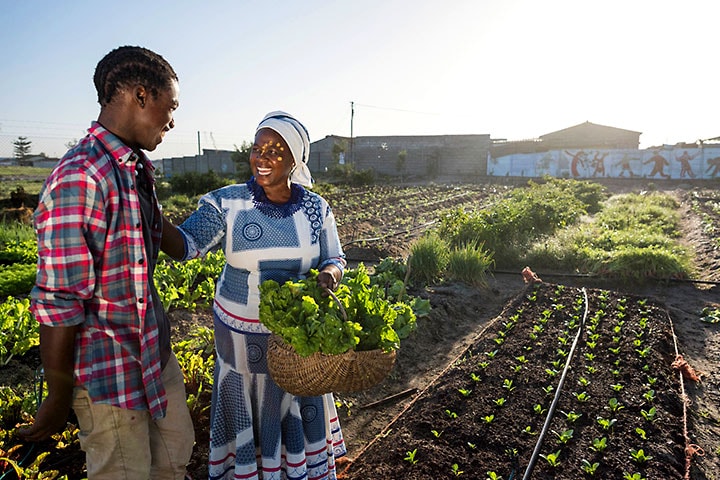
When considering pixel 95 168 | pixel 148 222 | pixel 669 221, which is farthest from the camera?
pixel 669 221

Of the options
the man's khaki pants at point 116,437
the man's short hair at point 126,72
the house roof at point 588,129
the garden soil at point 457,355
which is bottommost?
the garden soil at point 457,355

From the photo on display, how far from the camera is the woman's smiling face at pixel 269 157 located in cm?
212

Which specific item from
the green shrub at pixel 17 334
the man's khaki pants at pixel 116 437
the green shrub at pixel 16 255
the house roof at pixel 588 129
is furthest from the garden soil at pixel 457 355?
the house roof at pixel 588 129

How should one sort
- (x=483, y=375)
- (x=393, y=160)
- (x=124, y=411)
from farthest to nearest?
(x=393, y=160) → (x=483, y=375) → (x=124, y=411)

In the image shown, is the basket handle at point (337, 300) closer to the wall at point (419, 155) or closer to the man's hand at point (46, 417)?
the man's hand at point (46, 417)

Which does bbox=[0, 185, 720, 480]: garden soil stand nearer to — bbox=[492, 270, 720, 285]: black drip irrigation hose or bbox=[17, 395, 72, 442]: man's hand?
bbox=[492, 270, 720, 285]: black drip irrigation hose

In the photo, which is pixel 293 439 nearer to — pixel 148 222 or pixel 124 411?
pixel 124 411

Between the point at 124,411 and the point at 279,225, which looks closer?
the point at 124,411

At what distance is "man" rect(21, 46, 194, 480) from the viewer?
131 centimetres

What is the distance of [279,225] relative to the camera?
219cm

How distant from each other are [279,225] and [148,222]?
651mm

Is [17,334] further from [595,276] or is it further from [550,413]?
[595,276]

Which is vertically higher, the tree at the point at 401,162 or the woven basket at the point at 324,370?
the tree at the point at 401,162

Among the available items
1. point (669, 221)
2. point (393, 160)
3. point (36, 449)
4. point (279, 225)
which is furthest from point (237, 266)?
point (393, 160)
